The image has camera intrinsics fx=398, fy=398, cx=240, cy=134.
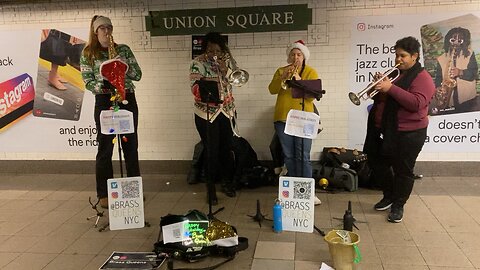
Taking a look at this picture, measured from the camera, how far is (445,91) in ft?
14.5

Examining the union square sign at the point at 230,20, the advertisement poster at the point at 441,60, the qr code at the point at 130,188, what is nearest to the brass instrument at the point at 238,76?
the union square sign at the point at 230,20

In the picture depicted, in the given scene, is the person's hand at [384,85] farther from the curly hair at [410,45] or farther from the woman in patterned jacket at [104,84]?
the woman in patterned jacket at [104,84]

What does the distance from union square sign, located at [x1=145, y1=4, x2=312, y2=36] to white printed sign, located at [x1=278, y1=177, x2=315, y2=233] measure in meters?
2.12

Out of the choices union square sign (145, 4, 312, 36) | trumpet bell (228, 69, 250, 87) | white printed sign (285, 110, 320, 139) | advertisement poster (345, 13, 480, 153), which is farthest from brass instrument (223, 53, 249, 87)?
advertisement poster (345, 13, 480, 153)

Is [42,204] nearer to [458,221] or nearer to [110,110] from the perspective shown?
[110,110]

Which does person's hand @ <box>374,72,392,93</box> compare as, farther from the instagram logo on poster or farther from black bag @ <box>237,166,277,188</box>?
black bag @ <box>237,166,277,188</box>

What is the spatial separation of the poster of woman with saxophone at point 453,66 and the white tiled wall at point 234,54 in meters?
0.23

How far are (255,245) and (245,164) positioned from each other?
5.04 ft

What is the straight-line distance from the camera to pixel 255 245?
3055mm

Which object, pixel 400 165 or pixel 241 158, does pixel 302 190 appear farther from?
pixel 241 158

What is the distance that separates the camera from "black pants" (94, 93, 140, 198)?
3582mm

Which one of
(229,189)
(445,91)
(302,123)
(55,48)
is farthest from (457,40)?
(55,48)

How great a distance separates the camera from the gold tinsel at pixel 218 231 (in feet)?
→ 9.50

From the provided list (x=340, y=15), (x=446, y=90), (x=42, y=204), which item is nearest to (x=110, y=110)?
(x=42, y=204)
